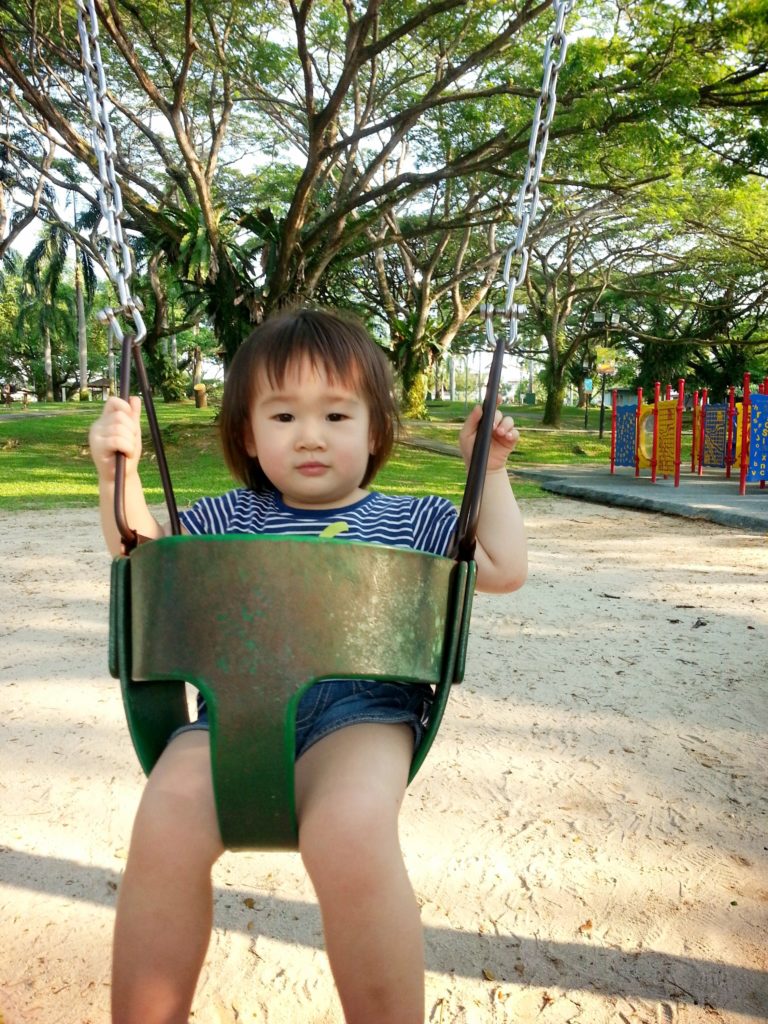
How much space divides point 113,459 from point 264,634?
460mm

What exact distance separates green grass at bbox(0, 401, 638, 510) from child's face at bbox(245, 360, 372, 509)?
6009mm

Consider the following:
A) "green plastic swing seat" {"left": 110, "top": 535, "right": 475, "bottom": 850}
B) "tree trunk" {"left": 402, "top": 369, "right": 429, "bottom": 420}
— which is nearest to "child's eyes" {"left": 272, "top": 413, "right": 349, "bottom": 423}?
"green plastic swing seat" {"left": 110, "top": 535, "right": 475, "bottom": 850}

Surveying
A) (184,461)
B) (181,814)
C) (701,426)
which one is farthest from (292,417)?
(701,426)

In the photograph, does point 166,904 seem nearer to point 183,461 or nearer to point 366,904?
point 366,904

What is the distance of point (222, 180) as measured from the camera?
680 inches

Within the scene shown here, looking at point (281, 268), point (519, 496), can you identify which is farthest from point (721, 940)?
point (281, 268)

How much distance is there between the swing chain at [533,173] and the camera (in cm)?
122

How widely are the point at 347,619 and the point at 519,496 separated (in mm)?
7963

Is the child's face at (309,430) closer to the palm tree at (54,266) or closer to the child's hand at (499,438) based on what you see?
the child's hand at (499,438)

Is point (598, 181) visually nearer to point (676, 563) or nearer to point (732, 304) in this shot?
point (676, 563)

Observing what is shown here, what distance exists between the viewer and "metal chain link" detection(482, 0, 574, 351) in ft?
4.02

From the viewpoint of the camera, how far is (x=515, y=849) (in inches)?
64.5

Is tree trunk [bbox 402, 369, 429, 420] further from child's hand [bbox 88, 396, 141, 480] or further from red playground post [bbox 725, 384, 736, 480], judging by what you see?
child's hand [bbox 88, 396, 141, 480]

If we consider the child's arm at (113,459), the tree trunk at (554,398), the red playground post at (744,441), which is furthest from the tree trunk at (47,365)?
the child's arm at (113,459)
